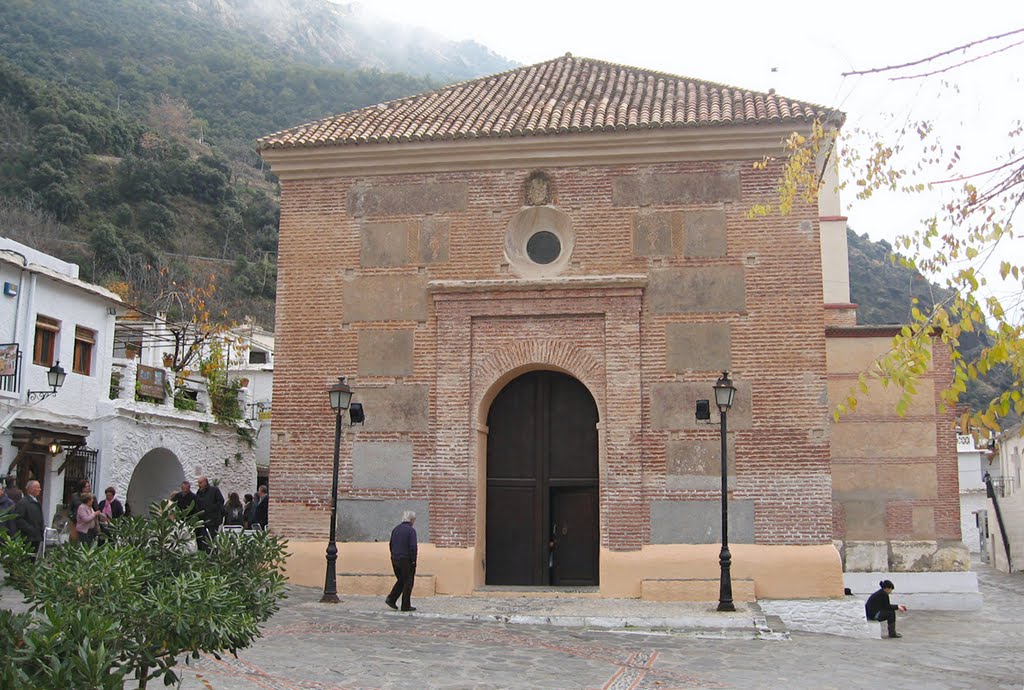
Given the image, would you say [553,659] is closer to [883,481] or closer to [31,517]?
[31,517]

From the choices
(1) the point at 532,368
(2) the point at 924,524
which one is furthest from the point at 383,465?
(2) the point at 924,524

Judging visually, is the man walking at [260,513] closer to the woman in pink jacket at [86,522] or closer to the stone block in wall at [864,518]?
the woman in pink jacket at [86,522]

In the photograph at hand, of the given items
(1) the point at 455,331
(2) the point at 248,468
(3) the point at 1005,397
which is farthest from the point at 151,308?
(3) the point at 1005,397

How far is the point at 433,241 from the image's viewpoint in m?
15.9

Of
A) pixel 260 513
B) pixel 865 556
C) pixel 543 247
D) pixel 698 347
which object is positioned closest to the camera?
pixel 698 347

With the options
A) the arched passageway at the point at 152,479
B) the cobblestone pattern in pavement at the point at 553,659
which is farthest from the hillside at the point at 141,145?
the cobblestone pattern in pavement at the point at 553,659

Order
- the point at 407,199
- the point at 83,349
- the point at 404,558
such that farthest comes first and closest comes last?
the point at 83,349 < the point at 407,199 < the point at 404,558

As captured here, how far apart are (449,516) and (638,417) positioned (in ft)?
10.3

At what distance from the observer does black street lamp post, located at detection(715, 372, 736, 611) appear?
13250 mm

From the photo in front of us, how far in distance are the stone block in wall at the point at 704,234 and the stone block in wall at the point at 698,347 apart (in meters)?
1.12

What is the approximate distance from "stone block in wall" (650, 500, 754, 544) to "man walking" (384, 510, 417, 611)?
3.58 m

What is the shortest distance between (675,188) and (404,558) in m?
6.81

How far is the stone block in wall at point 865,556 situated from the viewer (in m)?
17.8

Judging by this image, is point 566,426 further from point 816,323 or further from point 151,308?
A: point 151,308
